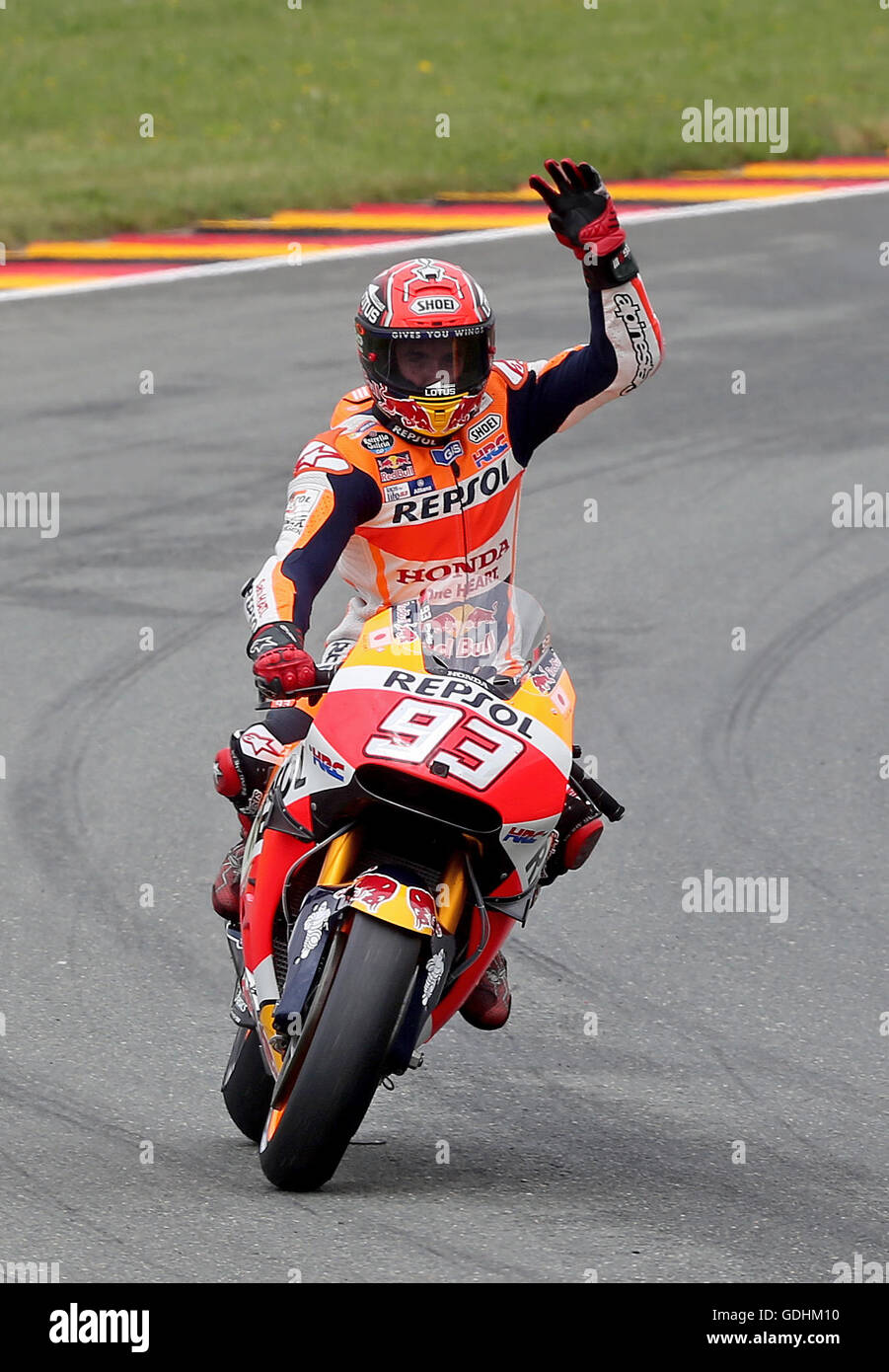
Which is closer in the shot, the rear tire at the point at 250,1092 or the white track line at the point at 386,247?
the rear tire at the point at 250,1092

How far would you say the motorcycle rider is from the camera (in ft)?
16.9

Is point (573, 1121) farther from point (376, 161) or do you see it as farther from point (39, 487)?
point (376, 161)

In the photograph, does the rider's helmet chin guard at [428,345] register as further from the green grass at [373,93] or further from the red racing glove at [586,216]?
Result: the green grass at [373,93]

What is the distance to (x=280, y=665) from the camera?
15.3ft

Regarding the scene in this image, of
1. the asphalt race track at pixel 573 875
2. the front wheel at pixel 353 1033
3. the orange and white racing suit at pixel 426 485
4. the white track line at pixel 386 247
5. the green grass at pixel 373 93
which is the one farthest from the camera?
the green grass at pixel 373 93

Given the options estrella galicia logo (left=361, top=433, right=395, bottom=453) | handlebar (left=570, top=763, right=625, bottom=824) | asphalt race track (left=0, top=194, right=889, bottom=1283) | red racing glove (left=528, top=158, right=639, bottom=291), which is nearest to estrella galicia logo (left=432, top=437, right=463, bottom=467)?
estrella galicia logo (left=361, top=433, right=395, bottom=453)

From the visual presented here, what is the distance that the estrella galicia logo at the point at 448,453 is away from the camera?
5262 millimetres

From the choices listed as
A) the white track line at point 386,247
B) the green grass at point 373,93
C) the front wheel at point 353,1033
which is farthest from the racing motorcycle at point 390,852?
the green grass at point 373,93

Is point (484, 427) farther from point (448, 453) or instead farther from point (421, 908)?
point (421, 908)

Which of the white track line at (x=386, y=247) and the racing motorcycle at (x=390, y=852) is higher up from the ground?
the racing motorcycle at (x=390, y=852)

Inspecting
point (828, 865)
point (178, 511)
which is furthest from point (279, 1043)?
point (178, 511)

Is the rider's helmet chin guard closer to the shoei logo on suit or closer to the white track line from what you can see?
the shoei logo on suit

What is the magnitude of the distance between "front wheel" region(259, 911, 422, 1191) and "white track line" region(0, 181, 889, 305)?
11.7m

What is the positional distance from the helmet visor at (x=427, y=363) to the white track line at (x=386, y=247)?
1063cm
